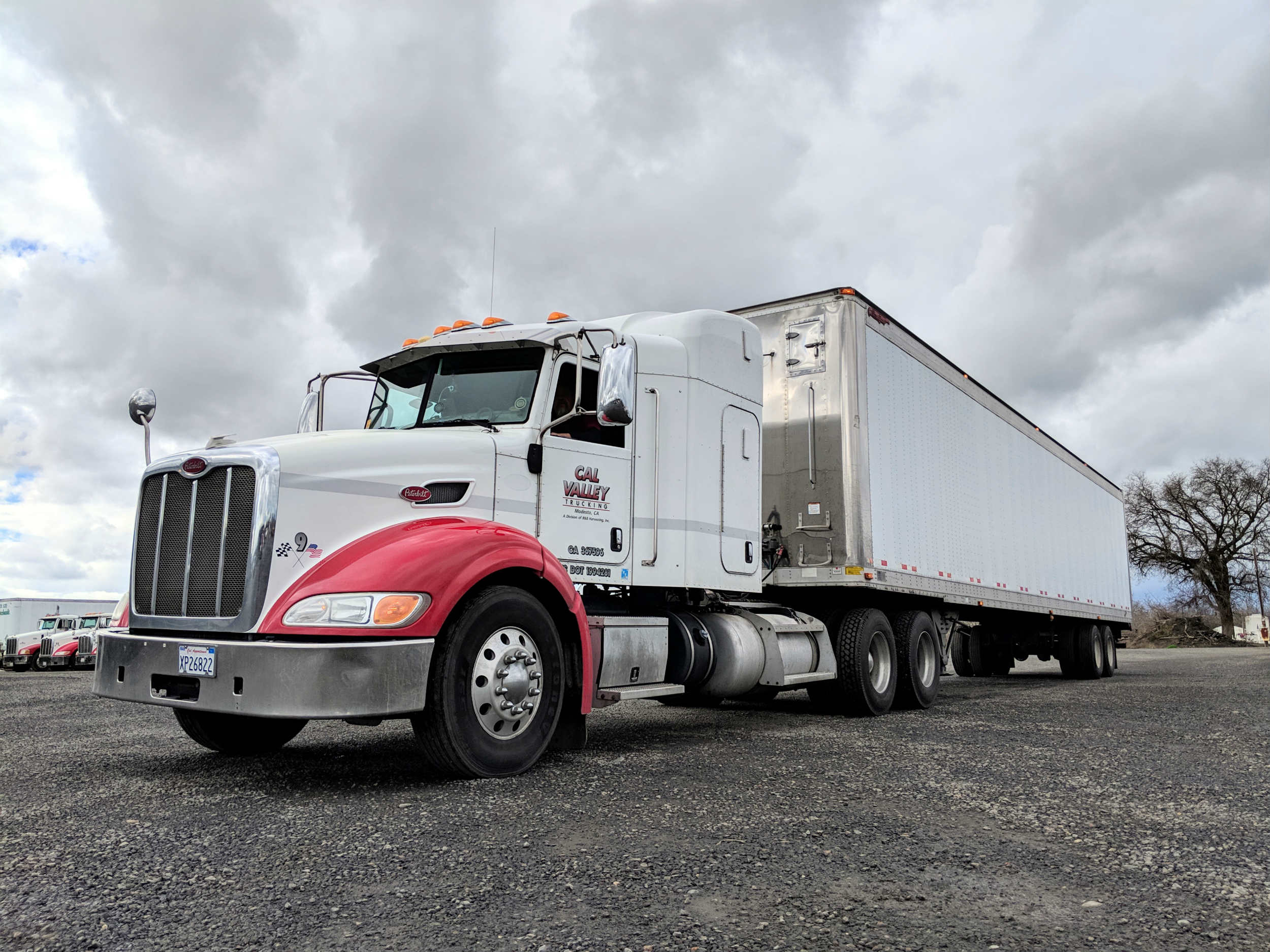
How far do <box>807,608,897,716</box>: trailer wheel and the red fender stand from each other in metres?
4.54

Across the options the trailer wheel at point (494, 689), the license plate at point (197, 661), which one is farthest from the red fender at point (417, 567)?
the license plate at point (197, 661)

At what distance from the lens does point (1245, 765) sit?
6.08 metres

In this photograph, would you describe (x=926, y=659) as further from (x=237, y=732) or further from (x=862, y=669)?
(x=237, y=732)

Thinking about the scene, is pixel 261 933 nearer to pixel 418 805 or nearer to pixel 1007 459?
pixel 418 805

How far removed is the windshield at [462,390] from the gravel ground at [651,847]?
2.25 meters

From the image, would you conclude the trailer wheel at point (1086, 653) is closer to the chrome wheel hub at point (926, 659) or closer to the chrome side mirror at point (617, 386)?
the chrome wheel hub at point (926, 659)

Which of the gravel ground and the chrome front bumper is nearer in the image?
A: the gravel ground

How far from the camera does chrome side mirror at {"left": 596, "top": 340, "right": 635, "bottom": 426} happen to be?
5645 mm

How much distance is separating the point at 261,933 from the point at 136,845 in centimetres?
135

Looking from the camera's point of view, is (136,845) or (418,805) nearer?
(136,845)

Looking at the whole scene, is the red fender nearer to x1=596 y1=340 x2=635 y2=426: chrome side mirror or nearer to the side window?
x1=596 y1=340 x2=635 y2=426: chrome side mirror

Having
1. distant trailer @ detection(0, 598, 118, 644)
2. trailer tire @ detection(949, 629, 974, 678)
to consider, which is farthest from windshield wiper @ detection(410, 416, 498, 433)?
distant trailer @ detection(0, 598, 118, 644)

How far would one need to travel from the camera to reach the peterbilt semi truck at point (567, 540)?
4.90 m

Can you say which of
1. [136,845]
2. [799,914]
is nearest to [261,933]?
[136,845]
